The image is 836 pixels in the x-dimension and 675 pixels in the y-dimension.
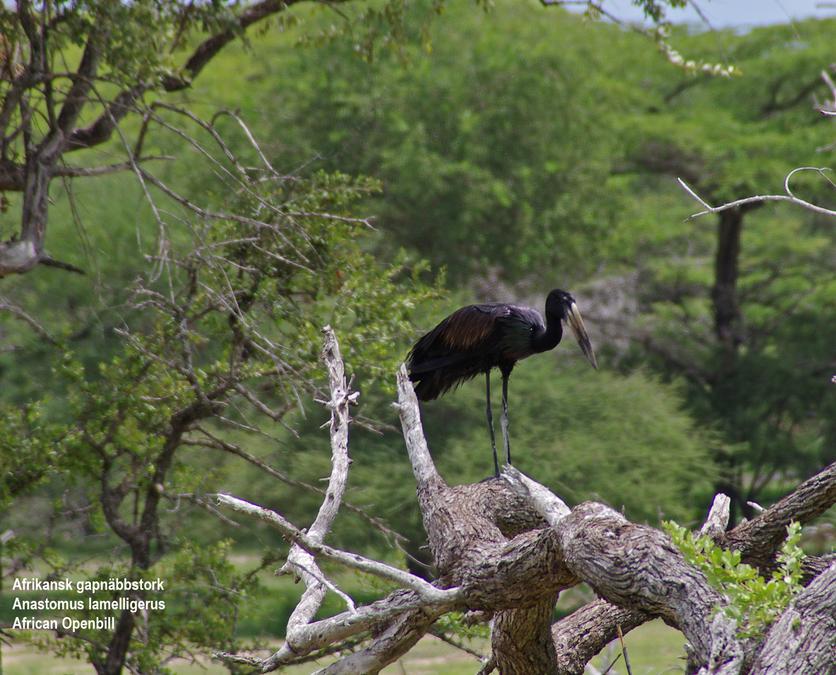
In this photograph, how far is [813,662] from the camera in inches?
89.7

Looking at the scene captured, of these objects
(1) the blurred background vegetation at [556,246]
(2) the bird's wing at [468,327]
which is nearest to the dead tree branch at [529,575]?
(2) the bird's wing at [468,327]

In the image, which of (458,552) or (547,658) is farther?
(547,658)

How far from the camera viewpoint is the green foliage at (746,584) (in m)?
2.47

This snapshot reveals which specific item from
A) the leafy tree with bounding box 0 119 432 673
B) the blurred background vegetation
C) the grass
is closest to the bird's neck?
the leafy tree with bounding box 0 119 432 673

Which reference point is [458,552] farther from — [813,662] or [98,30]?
[98,30]

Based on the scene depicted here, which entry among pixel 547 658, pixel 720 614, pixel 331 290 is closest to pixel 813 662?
pixel 720 614

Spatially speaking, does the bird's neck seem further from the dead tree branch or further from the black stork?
the dead tree branch

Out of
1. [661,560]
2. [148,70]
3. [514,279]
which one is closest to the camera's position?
[661,560]

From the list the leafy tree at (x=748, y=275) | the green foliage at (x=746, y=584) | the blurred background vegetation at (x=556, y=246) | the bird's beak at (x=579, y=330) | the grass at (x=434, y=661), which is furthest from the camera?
the leafy tree at (x=748, y=275)

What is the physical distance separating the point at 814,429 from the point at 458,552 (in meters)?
16.7

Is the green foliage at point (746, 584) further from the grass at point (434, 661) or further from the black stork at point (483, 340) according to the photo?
the grass at point (434, 661)

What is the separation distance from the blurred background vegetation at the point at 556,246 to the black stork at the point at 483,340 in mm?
6109

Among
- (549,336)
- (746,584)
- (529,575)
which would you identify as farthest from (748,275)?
(746,584)

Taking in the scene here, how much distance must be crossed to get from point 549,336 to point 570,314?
0.57 feet
